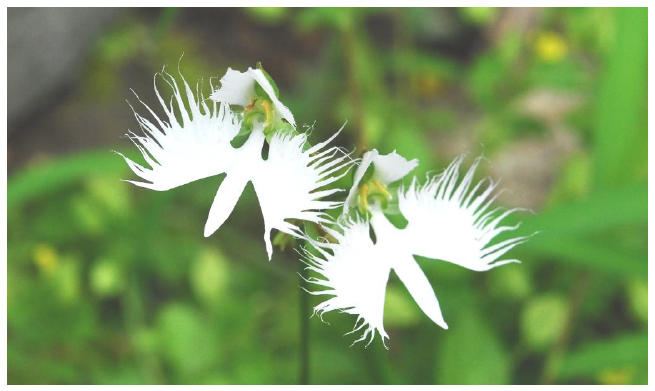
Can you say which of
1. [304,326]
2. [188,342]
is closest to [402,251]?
[304,326]

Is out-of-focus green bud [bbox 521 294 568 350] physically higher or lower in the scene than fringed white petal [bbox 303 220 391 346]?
higher

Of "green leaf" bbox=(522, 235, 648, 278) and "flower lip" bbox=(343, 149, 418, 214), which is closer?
"flower lip" bbox=(343, 149, 418, 214)

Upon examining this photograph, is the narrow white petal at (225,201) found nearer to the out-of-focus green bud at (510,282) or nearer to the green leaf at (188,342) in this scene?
the green leaf at (188,342)

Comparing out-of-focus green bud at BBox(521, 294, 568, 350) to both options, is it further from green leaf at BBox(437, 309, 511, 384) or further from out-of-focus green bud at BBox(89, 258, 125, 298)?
out-of-focus green bud at BBox(89, 258, 125, 298)

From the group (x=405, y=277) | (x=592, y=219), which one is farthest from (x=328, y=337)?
(x=405, y=277)

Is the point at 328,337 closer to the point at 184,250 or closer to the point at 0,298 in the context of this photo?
the point at 184,250

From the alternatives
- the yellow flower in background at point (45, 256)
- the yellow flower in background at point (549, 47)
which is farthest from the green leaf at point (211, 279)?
the yellow flower in background at point (549, 47)

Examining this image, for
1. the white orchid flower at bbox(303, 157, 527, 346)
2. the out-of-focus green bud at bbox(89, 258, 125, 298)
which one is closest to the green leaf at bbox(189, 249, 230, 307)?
the out-of-focus green bud at bbox(89, 258, 125, 298)
